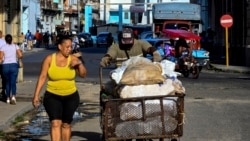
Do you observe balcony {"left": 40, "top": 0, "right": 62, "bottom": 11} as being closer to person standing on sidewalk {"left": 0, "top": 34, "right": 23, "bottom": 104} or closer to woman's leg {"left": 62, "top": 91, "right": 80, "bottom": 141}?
person standing on sidewalk {"left": 0, "top": 34, "right": 23, "bottom": 104}

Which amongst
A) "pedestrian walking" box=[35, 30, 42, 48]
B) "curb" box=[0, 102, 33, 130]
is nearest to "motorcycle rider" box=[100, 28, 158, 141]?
"curb" box=[0, 102, 33, 130]

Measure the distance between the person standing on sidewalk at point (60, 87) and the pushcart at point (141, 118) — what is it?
1.03 metres

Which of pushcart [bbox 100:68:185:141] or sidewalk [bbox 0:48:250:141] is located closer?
pushcart [bbox 100:68:185:141]

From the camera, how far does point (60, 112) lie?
9555 mm

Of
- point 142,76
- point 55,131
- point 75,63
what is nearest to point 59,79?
point 75,63

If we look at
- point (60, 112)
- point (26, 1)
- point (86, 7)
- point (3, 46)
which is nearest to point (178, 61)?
point (3, 46)

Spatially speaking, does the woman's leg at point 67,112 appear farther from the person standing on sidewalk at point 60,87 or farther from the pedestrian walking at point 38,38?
the pedestrian walking at point 38,38

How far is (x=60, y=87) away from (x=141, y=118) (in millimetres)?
1461

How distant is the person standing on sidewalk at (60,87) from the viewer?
9516 mm

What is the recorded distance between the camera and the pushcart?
28.3 feet

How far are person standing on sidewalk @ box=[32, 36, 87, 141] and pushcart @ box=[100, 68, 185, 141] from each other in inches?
40.6

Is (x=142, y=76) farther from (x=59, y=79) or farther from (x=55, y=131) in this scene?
(x=55, y=131)

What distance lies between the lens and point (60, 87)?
9547mm

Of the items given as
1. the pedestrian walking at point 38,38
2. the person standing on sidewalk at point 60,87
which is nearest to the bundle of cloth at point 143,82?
the person standing on sidewalk at point 60,87
